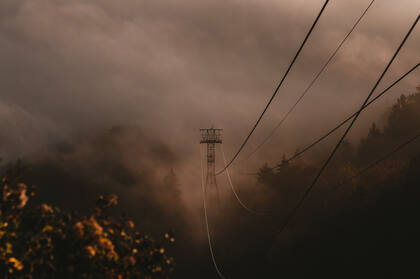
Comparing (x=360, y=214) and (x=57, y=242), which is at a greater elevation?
(x=360, y=214)

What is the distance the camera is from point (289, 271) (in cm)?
7069

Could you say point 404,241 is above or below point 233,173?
below

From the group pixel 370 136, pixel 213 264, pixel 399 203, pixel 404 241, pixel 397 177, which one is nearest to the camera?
pixel 404 241

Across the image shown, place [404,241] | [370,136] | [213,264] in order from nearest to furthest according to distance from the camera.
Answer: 1. [404,241]
2. [213,264]
3. [370,136]

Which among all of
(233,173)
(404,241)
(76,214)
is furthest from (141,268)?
(233,173)

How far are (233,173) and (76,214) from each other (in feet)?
464

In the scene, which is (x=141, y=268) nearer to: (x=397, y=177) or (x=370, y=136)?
(x=397, y=177)

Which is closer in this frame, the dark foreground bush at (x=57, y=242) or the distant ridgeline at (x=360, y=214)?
the dark foreground bush at (x=57, y=242)

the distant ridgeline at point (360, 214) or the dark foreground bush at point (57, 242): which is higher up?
the distant ridgeline at point (360, 214)

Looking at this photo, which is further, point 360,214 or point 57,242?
point 360,214

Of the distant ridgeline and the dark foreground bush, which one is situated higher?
the distant ridgeline

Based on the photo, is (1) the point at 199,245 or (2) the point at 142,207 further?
(2) the point at 142,207

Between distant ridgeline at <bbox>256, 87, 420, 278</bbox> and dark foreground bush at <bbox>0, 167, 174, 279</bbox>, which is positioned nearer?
dark foreground bush at <bbox>0, 167, 174, 279</bbox>

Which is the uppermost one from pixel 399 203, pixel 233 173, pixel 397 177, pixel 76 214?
pixel 233 173
